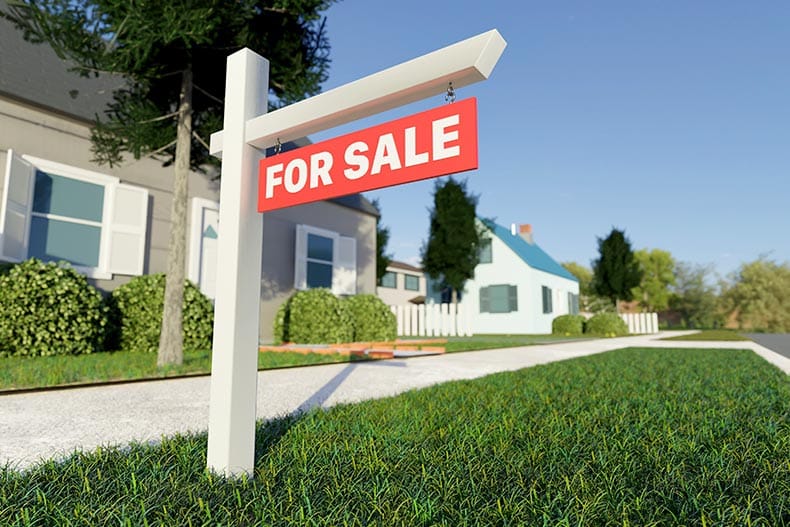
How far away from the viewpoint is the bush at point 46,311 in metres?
7.04

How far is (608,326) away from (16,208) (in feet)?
76.4

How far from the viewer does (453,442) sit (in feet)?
8.41

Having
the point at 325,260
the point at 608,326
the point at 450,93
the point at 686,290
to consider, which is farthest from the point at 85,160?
the point at 686,290

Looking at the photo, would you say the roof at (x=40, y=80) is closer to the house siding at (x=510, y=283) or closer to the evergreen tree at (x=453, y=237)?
the evergreen tree at (x=453, y=237)

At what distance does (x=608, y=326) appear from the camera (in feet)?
76.3

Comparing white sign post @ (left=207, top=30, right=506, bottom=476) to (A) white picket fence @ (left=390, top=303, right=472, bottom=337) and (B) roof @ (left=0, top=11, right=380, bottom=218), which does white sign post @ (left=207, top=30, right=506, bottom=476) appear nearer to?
(B) roof @ (left=0, top=11, right=380, bottom=218)

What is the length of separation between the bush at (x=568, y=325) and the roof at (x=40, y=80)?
21860mm

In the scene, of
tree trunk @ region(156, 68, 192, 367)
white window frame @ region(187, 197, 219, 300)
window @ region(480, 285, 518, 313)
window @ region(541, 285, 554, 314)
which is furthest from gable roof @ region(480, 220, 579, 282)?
tree trunk @ region(156, 68, 192, 367)

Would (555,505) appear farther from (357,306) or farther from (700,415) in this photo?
(357,306)

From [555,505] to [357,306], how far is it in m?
11.2

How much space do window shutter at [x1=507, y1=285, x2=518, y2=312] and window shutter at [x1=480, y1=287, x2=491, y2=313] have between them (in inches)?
43.5

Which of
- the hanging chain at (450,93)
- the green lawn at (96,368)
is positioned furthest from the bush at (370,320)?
the hanging chain at (450,93)

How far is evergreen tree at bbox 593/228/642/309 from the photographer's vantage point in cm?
2914

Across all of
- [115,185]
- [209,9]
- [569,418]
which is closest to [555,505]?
[569,418]
